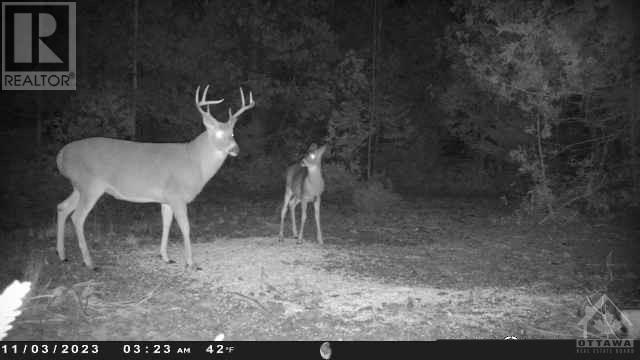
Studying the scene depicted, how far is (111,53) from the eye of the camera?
1312cm

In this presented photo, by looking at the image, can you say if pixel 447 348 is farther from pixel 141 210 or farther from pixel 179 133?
pixel 179 133

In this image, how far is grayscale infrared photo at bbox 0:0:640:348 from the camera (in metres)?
5.14

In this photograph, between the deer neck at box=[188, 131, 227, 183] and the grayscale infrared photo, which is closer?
the grayscale infrared photo

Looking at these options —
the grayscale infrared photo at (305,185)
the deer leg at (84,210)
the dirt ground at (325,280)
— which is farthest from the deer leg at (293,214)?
the deer leg at (84,210)

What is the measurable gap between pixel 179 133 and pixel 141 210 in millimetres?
3560

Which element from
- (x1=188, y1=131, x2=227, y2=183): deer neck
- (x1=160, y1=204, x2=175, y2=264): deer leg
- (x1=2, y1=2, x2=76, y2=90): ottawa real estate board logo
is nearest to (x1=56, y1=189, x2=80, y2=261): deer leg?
(x1=160, y1=204, x2=175, y2=264): deer leg

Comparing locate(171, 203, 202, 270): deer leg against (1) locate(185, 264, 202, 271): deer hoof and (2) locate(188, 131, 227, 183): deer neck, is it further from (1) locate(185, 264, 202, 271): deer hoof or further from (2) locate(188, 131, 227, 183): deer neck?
(2) locate(188, 131, 227, 183): deer neck

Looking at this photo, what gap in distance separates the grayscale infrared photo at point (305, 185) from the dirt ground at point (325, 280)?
0.04 m

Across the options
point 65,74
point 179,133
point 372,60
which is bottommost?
point 179,133

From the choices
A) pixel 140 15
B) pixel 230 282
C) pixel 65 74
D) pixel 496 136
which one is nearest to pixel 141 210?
pixel 65 74

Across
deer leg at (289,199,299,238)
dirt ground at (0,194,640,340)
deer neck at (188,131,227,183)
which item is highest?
deer neck at (188,131,227,183)

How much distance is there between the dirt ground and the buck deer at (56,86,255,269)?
622mm

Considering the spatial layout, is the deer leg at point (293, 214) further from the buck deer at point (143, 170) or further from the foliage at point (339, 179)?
the foliage at point (339, 179)

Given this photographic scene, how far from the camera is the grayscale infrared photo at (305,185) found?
514 cm
